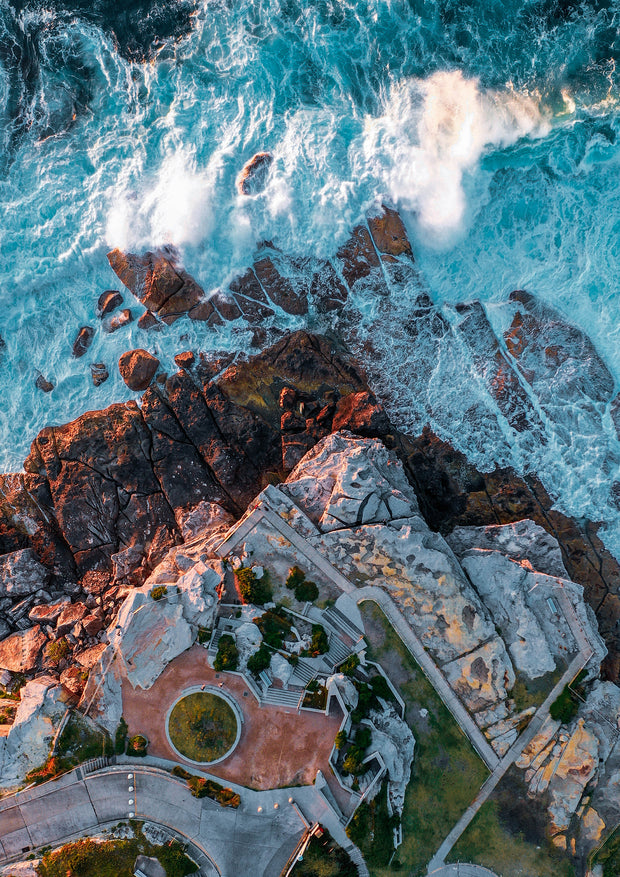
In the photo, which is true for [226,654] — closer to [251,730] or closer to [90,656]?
[251,730]

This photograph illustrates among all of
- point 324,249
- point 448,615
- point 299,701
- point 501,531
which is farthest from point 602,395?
point 299,701

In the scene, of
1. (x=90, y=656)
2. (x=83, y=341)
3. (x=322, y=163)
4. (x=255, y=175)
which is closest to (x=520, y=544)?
(x=90, y=656)

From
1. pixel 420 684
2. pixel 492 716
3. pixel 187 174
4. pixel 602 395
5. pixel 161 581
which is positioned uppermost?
pixel 187 174

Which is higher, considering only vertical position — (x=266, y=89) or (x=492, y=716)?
(x=266, y=89)

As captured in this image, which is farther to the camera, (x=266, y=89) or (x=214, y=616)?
(x=266, y=89)

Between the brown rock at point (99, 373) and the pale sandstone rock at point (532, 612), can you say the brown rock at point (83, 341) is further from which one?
the pale sandstone rock at point (532, 612)

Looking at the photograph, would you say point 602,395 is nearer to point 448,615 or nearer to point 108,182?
point 448,615
